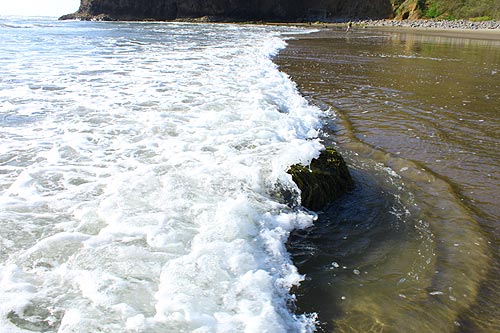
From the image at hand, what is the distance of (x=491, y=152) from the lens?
5.12 meters

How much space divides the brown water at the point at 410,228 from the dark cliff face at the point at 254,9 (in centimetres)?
6212

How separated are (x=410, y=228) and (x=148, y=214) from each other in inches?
87.7

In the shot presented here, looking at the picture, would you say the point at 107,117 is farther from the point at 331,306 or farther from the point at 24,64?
the point at 24,64

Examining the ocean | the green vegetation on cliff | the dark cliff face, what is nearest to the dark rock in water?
the ocean

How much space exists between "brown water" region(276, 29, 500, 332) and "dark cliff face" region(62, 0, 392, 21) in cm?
6212

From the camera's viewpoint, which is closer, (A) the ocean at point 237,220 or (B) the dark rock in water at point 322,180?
(A) the ocean at point 237,220

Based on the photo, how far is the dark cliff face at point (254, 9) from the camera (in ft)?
211

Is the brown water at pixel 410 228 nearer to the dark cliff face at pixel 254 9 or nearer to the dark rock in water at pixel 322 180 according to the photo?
the dark rock in water at pixel 322 180

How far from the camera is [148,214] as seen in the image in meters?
3.14

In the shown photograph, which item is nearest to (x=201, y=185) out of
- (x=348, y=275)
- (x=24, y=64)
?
(x=348, y=275)

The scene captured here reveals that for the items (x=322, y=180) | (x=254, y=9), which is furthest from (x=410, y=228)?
(x=254, y=9)

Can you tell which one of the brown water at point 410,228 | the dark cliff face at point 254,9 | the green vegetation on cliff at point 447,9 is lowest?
the brown water at point 410,228

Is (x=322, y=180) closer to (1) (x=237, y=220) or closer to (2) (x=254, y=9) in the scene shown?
(1) (x=237, y=220)

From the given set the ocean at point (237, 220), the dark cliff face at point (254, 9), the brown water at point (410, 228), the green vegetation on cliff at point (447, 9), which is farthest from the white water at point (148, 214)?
the dark cliff face at point (254, 9)
